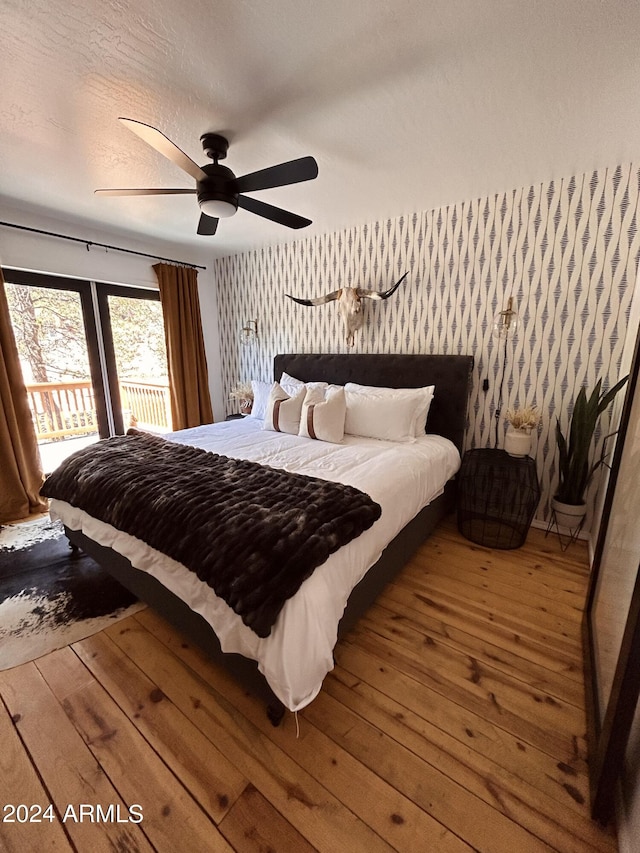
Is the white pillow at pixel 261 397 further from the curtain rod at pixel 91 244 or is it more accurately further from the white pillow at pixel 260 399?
the curtain rod at pixel 91 244

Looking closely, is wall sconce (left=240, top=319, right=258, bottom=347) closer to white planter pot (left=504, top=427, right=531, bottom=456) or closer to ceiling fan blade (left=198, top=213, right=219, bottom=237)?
ceiling fan blade (left=198, top=213, right=219, bottom=237)

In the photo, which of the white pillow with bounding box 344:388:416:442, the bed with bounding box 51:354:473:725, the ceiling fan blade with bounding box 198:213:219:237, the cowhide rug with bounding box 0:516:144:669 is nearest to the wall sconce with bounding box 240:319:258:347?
the bed with bounding box 51:354:473:725

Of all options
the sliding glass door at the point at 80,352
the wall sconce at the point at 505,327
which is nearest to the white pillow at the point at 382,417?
the wall sconce at the point at 505,327

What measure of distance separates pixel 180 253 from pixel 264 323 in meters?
1.27

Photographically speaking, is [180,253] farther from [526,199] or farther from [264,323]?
[526,199]

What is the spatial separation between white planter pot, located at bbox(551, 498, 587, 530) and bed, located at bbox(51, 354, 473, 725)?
73 centimetres

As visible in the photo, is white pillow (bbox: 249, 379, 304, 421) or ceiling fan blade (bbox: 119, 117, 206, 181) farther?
white pillow (bbox: 249, 379, 304, 421)

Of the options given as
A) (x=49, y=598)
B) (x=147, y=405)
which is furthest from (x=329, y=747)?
(x=147, y=405)

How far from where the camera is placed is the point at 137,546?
159 cm

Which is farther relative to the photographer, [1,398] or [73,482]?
[1,398]

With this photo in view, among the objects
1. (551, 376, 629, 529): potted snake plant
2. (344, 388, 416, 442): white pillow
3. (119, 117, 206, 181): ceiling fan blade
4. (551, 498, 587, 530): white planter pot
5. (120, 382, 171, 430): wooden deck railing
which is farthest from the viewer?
(120, 382, 171, 430): wooden deck railing

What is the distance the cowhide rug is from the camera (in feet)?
5.54

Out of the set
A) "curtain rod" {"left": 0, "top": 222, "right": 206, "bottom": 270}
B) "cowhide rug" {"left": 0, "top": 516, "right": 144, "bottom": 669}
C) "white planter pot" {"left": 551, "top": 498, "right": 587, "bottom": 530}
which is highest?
"curtain rod" {"left": 0, "top": 222, "right": 206, "bottom": 270}

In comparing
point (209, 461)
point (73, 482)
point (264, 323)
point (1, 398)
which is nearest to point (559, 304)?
point (209, 461)
